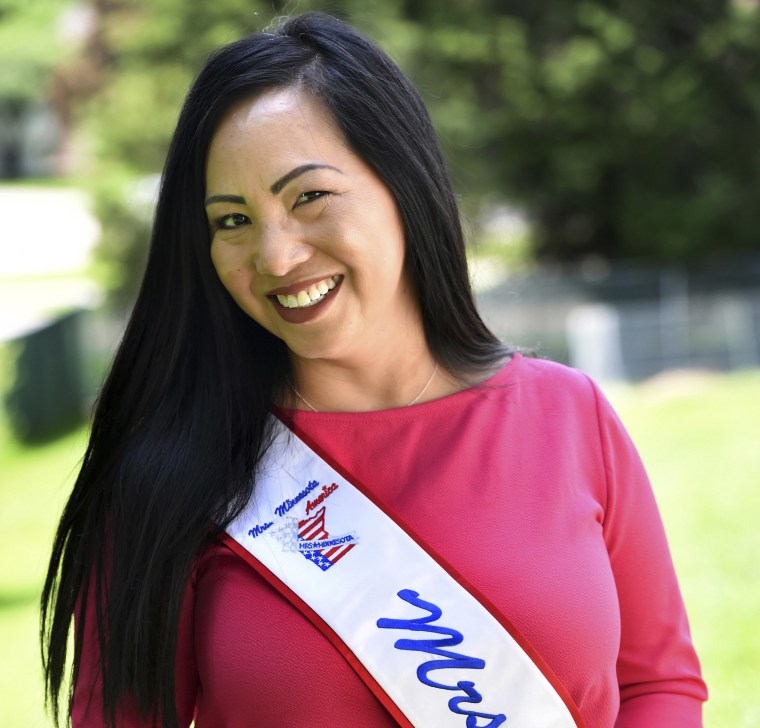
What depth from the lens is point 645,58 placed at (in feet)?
49.1

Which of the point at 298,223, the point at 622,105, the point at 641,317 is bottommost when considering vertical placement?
the point at 298,223

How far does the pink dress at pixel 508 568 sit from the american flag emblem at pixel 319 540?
0.09 metres

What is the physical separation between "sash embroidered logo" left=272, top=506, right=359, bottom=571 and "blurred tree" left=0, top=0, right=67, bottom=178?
1816cm

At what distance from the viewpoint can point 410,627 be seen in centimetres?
173

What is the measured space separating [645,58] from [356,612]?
14.3 meters

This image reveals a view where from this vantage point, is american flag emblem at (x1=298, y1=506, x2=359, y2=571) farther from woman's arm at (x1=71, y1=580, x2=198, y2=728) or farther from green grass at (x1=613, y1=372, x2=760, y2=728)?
green grass at (x1=613, y1=372, x2=760, y2=728)

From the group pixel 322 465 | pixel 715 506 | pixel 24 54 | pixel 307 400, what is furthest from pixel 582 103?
pixel 24 54

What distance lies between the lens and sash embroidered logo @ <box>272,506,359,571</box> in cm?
181

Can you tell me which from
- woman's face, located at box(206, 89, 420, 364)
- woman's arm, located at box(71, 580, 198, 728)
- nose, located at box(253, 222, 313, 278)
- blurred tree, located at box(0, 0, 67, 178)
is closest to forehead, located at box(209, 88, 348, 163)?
woman's face, located at box(206, 89, 420, 364)

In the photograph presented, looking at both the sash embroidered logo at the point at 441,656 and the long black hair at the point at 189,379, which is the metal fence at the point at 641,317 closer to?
the long black hair at the point at 189,379

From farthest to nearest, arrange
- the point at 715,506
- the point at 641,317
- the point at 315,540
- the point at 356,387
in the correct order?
the point at 641,317, the point at 715,506, the point at 356,387, the point at 315,540

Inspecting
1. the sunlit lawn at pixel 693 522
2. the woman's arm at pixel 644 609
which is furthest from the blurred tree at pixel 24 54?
the woman's arm at pixel 644 609

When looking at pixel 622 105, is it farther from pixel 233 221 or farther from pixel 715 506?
pixel 233 221

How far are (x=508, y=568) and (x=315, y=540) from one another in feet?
1.02
